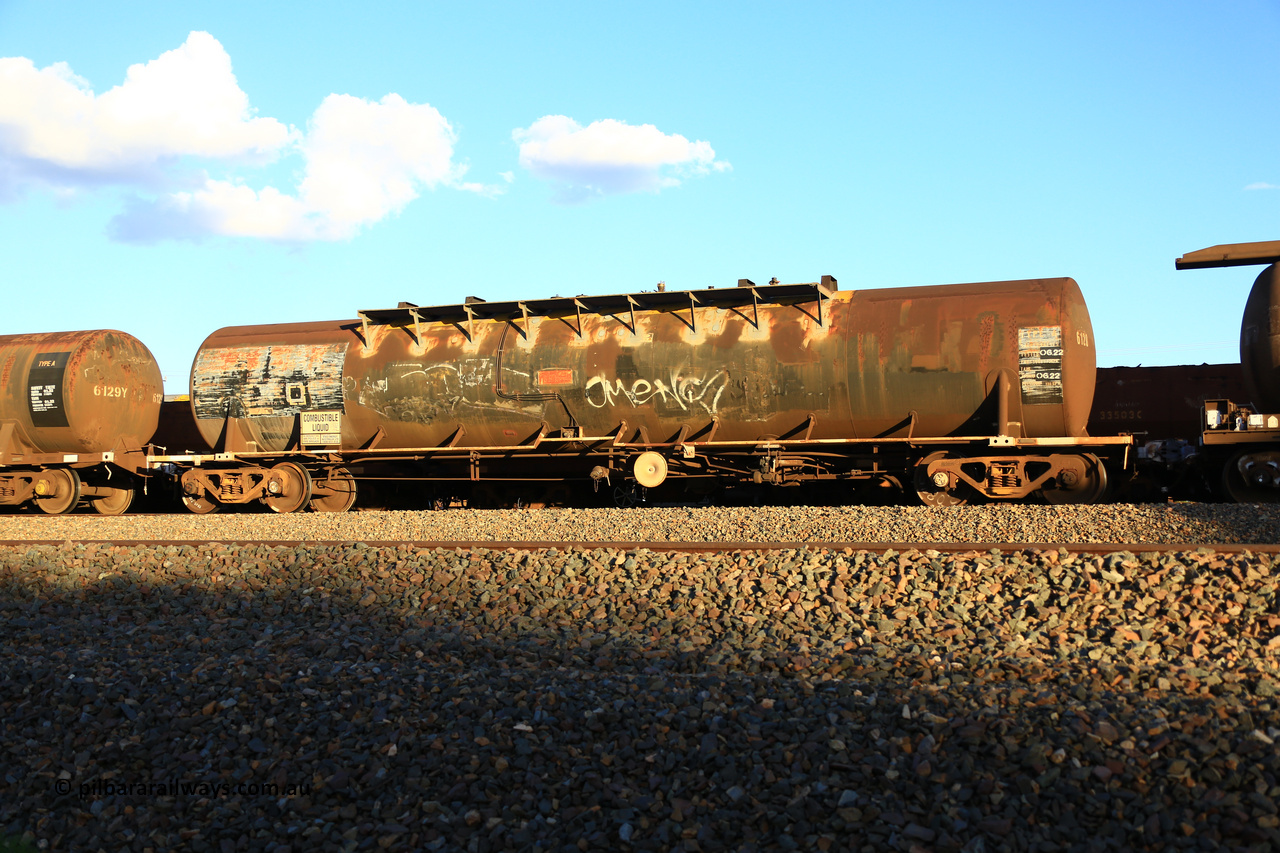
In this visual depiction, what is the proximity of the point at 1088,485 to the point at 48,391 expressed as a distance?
51.9 ft

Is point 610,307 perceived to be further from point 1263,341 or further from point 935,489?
point 1263,341

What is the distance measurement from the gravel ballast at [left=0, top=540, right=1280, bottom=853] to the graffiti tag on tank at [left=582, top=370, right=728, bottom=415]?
605 cm

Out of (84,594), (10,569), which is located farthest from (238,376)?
(84,594)

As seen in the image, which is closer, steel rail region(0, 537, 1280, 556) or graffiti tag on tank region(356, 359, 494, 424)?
steel rail region(0, 537, 1280, 556)

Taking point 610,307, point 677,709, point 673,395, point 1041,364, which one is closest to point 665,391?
point 673,395

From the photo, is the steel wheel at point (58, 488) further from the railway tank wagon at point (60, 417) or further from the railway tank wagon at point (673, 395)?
the railway tank wagon at point (673, 395)

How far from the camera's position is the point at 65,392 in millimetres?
14781

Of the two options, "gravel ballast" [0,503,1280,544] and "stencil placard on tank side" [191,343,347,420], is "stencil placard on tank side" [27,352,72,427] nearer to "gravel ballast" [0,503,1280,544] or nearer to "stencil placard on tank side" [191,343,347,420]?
"stencil placard on tank side" [191,343,347,420]

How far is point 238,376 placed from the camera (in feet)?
47.0

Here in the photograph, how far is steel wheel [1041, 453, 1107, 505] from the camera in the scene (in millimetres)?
11320

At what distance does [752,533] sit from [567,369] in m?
4.75

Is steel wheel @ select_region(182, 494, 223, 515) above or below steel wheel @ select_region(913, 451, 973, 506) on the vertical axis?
below

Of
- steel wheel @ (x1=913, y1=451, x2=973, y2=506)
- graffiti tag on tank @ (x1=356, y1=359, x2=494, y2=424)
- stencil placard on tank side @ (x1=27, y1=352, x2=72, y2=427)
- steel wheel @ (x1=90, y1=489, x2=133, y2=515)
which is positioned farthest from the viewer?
steel wheel @ (x1=90, y1=489, x2=133, y2=515)

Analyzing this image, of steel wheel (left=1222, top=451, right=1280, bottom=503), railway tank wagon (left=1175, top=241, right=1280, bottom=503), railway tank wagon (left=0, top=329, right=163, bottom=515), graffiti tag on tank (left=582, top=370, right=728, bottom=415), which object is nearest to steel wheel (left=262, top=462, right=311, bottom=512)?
railway tank wagon (left=0, top=329, right=163, bottom=515)
